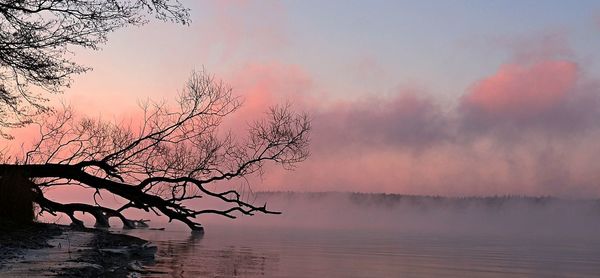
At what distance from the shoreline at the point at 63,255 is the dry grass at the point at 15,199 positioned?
48cm

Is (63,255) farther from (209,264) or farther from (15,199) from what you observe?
(15,199)

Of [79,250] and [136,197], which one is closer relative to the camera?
[79,250]

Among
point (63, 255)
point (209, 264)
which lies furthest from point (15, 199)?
point (209, 264)

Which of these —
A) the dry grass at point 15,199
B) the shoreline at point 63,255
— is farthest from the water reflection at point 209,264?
the dry grass at point 15,199

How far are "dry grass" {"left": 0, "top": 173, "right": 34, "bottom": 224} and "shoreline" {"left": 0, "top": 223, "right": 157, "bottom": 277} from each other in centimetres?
48

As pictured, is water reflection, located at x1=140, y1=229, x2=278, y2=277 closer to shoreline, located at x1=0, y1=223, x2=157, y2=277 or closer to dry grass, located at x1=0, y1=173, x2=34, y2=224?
shoreline, located at x1=0, y1=223, x2=157, y2=277

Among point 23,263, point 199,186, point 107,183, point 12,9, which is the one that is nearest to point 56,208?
point 107,183

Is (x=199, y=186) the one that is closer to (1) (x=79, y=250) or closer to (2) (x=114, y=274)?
(1) (x=79, y=250)

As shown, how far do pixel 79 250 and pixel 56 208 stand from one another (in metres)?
11.6

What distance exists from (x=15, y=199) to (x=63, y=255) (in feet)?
17.8

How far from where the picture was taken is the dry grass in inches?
671

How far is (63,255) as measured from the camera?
43.2ft

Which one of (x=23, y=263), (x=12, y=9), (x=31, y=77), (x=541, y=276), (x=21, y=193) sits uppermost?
(x=12, y=9)

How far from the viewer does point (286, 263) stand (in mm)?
19750
